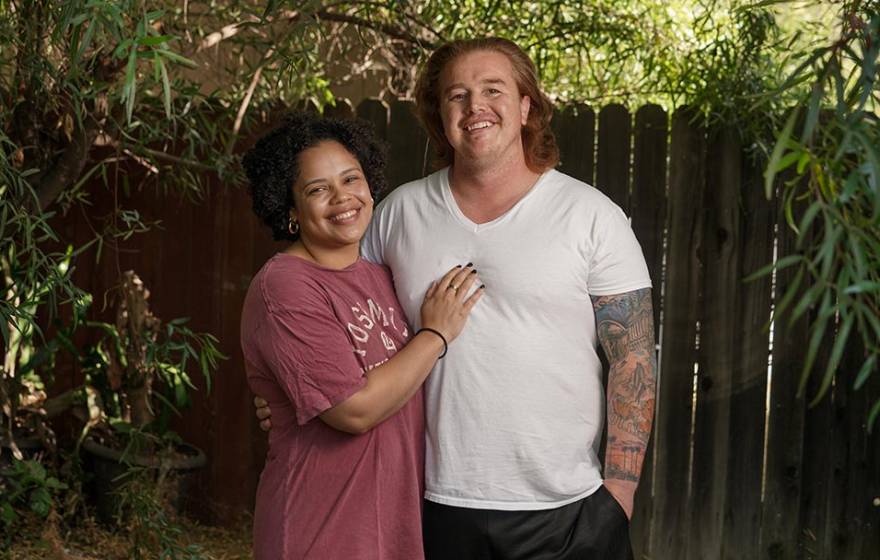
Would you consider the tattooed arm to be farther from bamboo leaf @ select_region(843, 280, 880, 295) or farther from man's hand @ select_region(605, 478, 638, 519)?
bamboo leaf @ select_region(843, 280, 880, 295)

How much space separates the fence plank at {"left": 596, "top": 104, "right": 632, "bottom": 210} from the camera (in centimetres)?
386

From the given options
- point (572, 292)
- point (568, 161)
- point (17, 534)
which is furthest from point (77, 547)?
point (572, 292)

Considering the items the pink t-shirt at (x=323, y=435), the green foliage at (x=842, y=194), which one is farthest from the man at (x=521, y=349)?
the green foliage at (x=842, y=194)

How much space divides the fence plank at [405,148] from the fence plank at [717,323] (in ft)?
3.42

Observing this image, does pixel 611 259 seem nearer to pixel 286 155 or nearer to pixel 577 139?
pixel 286 155

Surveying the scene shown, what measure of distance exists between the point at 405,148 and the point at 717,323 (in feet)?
4.26

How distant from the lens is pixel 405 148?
4.03 metres

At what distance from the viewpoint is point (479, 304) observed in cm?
229

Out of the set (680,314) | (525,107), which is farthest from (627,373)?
(680,314)

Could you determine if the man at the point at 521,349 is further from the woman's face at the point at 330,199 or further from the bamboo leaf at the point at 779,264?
the bamboo leaf at the point at 779,264

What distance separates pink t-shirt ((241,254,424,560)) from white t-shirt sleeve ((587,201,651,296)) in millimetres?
450

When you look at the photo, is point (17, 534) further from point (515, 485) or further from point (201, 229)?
point (515, 485)

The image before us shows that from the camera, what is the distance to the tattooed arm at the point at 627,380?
2.31m

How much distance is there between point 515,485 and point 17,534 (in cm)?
248
